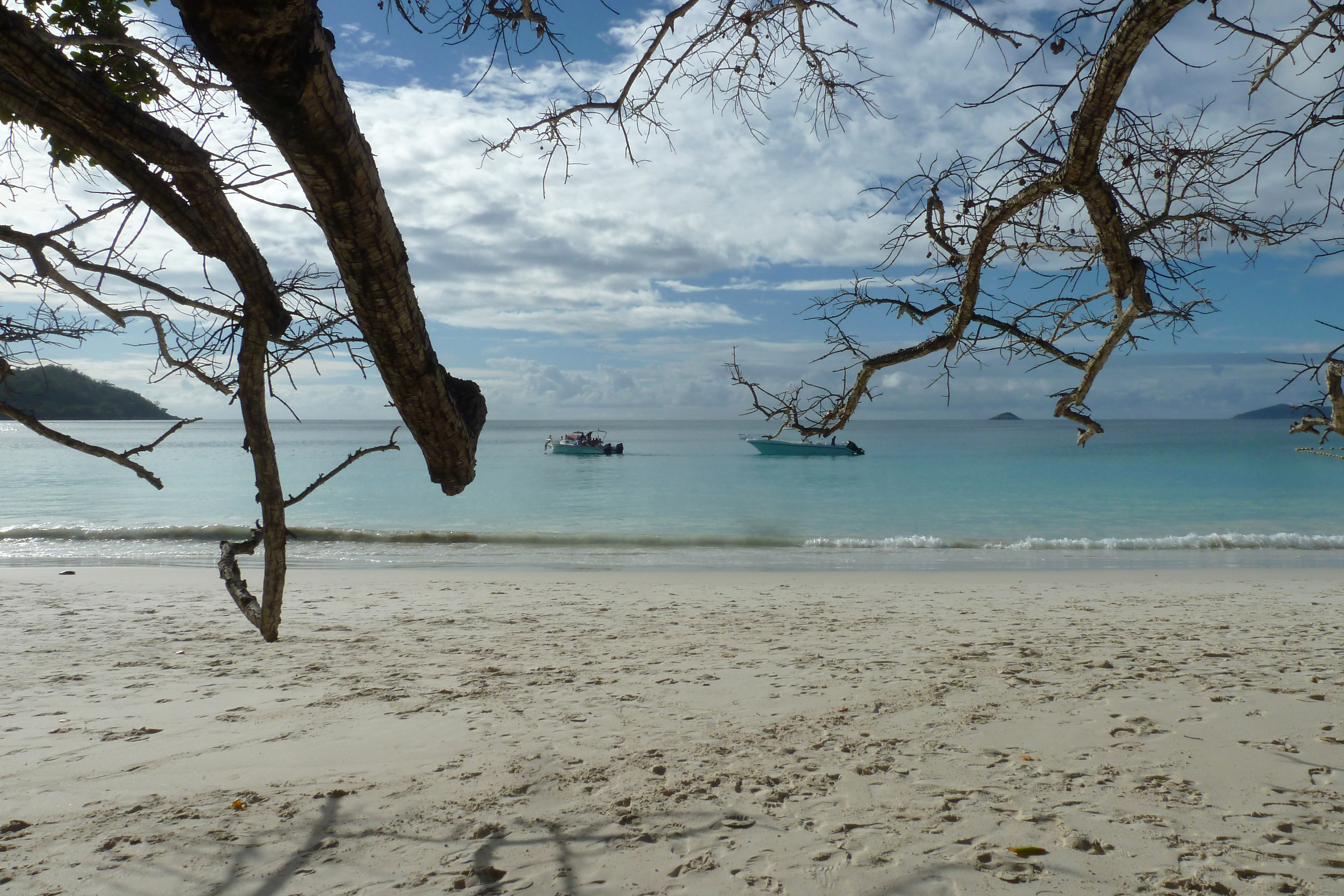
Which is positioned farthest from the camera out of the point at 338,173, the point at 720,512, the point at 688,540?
the point at 720,512

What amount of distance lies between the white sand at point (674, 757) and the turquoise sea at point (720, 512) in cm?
680

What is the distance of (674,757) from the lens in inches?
155

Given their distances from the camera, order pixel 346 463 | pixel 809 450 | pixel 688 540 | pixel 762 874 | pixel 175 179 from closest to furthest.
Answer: pixel 175 179
pixel 346 463
pixel 762 874
pixel 688 540
pixel 809 450

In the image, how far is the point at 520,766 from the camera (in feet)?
12.6

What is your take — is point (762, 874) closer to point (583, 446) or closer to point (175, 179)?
point (175, 179)

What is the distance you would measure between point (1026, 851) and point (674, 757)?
1701mm

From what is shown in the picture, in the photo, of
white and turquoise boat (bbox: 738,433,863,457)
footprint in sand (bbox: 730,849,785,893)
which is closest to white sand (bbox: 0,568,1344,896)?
footprint in sand (bbox: 730,849,785,893)

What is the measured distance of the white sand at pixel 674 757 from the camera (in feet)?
9.37

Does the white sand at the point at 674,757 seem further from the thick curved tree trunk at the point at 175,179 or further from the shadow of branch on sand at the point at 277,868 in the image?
the thick curved tree trunk at the point at 175,179

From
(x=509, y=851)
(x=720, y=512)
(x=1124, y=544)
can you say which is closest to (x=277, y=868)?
(x=509, y=851)

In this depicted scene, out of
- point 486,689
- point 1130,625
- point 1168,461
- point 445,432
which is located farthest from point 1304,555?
point 1168,461

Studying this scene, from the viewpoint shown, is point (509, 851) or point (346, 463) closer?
point (346, 463)

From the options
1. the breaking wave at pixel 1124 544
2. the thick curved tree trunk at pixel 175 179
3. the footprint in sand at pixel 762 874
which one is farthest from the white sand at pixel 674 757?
the breaking wave at pixel 1124 544

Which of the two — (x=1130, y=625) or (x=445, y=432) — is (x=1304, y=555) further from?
(x=445, y=432)
